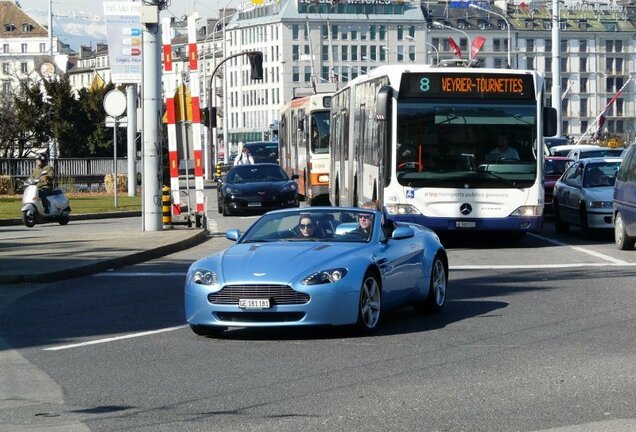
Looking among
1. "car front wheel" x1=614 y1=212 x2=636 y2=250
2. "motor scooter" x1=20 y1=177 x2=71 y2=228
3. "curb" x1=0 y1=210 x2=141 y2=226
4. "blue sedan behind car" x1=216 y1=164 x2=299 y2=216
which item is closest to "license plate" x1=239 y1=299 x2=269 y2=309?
"car front wheel" x1=614 y1=212 x2=636 y2=250

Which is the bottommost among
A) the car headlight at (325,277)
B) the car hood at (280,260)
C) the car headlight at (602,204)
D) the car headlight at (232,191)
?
the car headlight at (232,191)

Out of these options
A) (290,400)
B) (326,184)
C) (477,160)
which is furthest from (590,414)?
(326,184)

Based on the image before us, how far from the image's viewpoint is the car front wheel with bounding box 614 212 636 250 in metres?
24.5

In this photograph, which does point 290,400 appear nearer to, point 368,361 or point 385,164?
point 368,361

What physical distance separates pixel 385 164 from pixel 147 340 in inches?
505

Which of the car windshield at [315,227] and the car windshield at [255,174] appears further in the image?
the car windshield at [255,174]

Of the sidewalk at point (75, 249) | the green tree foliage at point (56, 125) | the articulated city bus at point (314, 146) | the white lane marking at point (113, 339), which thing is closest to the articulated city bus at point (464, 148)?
the sidewalk at point (75, 249)

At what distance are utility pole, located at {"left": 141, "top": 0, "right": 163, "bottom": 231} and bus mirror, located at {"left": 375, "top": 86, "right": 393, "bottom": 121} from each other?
569 cm

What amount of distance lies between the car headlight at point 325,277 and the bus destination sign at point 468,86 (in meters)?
13.2

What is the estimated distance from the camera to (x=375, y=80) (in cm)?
2781

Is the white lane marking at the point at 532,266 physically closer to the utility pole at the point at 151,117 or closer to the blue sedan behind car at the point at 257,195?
the utility pole at the point at 151,117

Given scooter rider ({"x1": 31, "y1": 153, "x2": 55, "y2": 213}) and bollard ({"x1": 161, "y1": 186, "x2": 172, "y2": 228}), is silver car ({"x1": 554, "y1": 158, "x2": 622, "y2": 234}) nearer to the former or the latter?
bollard ({"x1": 161, "y1": 186, "x2": 172, "y2": 228})

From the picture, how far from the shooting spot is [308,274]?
12.9 metres

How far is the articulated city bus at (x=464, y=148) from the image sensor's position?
2559cm
